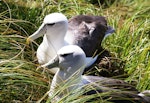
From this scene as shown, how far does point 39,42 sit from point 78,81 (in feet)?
5.68

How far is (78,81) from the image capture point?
392cm

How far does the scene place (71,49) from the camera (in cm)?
435

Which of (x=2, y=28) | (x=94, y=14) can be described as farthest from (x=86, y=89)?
(x=94, y=14)

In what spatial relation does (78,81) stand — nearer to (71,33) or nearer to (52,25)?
(52,25)

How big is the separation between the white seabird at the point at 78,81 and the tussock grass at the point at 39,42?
0.38ft

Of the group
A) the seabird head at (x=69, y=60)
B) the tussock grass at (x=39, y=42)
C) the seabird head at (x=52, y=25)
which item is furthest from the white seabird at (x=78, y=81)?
the seabird head at (x=52, y=25)

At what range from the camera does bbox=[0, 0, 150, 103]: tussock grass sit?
3816 mm

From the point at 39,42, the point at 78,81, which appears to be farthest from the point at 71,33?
the point at 78,81

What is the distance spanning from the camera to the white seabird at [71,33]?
5.05 meters

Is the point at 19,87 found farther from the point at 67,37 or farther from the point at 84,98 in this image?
the point at 67,37

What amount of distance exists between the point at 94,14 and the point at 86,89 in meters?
2.58

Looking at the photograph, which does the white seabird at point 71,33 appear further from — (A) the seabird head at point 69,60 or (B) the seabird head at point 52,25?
(A) the seabird head at point 69,60

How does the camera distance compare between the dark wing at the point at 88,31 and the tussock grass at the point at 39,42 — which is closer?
the tussock grass at the point at 39,42

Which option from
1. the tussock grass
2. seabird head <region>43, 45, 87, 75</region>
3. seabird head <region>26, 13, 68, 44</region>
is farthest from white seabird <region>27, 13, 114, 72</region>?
seabird head <region>43, 45, 87, 75</region>
